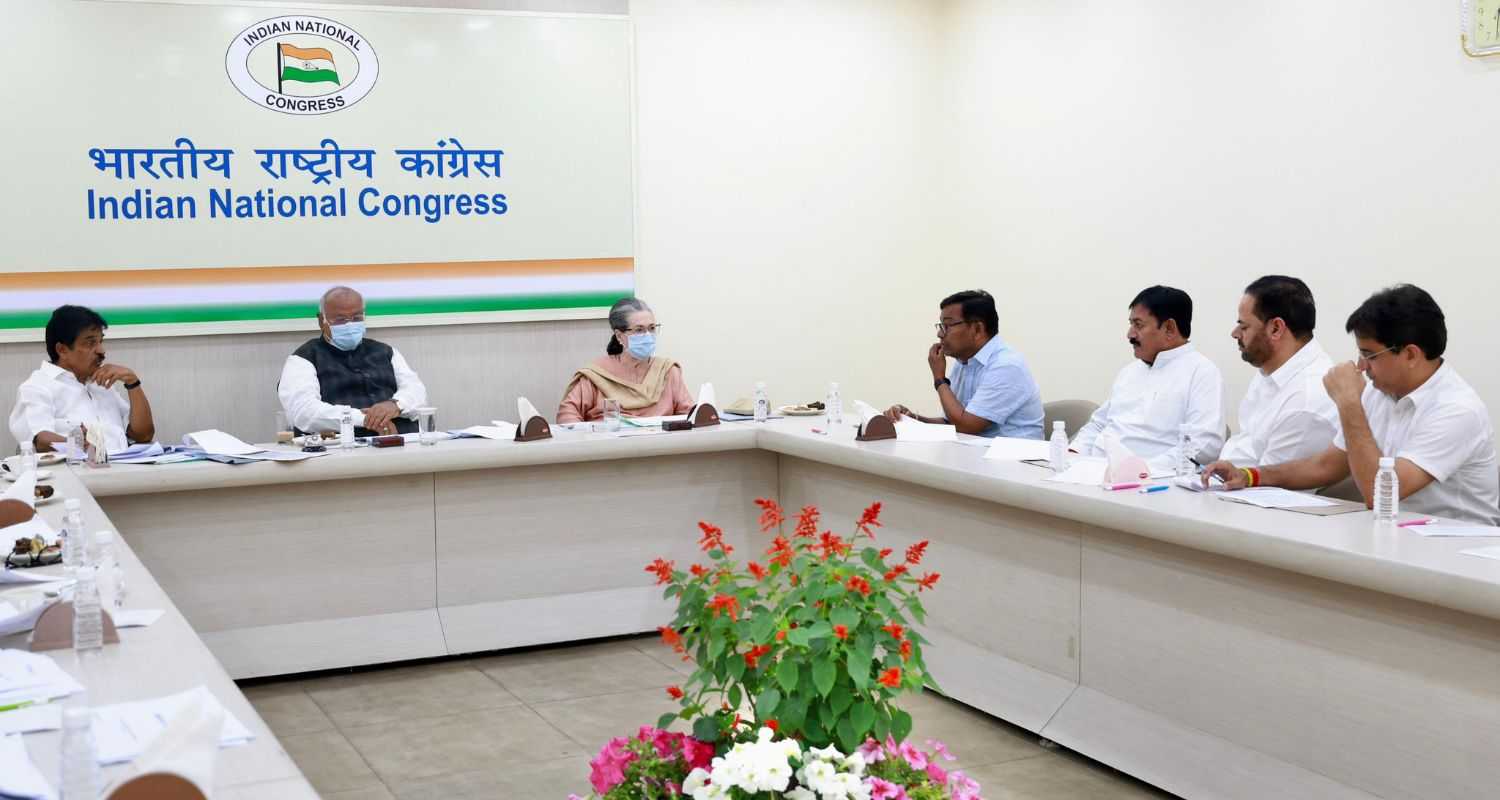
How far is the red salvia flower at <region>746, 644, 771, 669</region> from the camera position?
2.04 metres

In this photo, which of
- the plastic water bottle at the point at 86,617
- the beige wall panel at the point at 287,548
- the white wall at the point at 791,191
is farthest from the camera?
the white wall at the point at 791,191

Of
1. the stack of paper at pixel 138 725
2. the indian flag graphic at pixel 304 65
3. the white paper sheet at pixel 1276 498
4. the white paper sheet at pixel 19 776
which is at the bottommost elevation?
the stack of paper at pixel 138 725

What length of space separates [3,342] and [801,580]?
4741 millimetres

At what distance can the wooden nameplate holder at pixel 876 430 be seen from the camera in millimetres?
4707

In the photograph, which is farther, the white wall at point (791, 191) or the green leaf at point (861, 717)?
the white wall at point (791, 191)

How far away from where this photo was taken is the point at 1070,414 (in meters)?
5.59

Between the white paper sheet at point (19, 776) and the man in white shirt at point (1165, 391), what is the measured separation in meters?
3.47

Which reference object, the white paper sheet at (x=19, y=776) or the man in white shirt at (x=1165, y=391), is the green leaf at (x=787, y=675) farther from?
the man in white shirt at (x=1165, y=391)

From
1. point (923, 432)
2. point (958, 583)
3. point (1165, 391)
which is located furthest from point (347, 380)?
point (1165, 391)

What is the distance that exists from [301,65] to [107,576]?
386 centimetres

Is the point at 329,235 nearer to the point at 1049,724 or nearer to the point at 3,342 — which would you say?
the point at 3,342

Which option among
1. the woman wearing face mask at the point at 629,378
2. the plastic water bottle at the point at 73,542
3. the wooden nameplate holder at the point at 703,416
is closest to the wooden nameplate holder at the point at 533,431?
the wooden nameplate holder at the point at 703,416

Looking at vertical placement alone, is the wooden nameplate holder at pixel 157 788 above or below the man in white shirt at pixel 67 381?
below

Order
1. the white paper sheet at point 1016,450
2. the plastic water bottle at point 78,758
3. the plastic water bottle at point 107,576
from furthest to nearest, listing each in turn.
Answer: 1. the white paper sheet at point 1016,450
2. the plastic water bottle at point 107,576
3. the plastic water bottle at point 78,758
